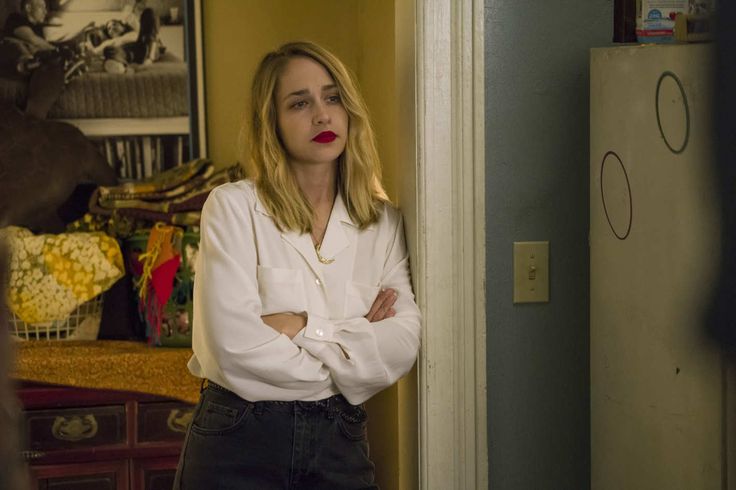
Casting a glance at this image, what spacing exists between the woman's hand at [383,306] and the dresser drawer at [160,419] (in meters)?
1.27

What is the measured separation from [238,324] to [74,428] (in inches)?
56.6

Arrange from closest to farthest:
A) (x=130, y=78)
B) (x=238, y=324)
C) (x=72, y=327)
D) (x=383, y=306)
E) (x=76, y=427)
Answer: (x=238, y=324) → (x=383, y=306) → (x=76, y=427) → (x=72, y=327) → (x=130, y=78)

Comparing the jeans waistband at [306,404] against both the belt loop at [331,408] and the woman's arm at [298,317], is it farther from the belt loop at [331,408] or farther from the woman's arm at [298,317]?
the woman's arm at [298,317]

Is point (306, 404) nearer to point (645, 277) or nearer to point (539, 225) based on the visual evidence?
point (539, 225)

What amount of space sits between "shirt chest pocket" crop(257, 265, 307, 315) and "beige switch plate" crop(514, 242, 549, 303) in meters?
0.42

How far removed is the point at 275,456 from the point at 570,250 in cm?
69

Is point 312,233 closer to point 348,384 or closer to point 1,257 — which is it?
point 348,384

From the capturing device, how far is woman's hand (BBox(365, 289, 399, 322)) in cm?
179

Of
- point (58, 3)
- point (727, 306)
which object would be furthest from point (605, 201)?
point (58, 3)

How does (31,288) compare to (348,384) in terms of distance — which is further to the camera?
(31,288)

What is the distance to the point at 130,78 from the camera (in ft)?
11.1

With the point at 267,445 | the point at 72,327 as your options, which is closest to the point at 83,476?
the point at 72,327

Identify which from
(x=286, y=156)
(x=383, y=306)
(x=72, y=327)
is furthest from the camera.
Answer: (x=72, y=327)

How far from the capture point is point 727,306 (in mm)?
259
